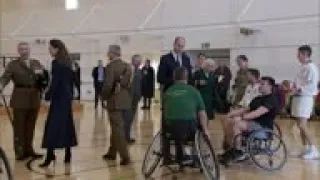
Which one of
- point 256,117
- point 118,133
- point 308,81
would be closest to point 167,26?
point 308,81

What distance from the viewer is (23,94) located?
6.97 meters

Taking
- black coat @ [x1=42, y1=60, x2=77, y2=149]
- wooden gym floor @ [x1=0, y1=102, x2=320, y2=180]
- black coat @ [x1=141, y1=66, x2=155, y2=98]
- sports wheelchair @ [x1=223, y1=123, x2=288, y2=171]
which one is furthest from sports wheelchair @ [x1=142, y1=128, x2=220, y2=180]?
black coat @ [x1=141, y1=66, x2=155, y2=98]

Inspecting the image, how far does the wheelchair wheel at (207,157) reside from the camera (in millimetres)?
5340

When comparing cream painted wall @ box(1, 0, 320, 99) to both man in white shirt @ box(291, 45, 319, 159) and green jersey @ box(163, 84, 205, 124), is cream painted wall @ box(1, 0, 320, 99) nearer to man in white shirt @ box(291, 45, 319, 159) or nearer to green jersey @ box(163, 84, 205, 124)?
man in white shirt @ box(291, 45, 319, 159)

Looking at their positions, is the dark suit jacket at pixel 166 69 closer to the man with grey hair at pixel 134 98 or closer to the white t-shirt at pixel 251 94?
the white t-shirt at pixel 251 94

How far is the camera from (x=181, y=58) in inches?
268

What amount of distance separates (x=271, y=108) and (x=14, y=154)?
3.67 m

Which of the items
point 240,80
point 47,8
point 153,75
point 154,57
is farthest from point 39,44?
point 240,80

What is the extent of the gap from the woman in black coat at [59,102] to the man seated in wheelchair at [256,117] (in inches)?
81.7

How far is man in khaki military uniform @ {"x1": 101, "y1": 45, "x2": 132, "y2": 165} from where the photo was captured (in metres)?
6.83

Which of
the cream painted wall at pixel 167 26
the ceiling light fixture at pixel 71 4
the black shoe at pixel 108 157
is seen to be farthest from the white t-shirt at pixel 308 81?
the ceiling light fixture at pixel 71 4

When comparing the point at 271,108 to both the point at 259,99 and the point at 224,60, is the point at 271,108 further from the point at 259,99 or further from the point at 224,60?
the point at 224,60

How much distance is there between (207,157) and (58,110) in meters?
2.03

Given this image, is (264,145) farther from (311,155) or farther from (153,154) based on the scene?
(153,154)
